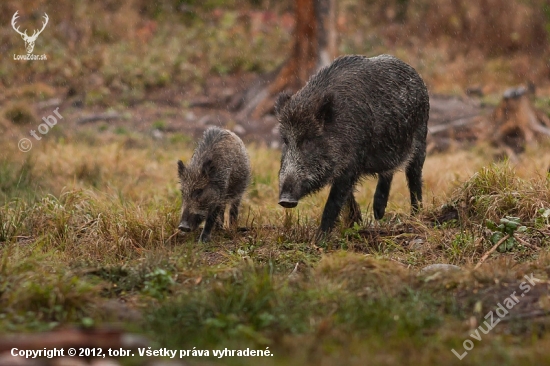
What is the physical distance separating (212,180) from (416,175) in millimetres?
2259

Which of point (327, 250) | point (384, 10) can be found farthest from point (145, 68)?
point (327, 250)

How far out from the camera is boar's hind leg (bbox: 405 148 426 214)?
27.0ft

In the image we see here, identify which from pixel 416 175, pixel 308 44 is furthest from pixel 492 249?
pixel 308 44

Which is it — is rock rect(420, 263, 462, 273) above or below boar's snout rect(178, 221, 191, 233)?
above

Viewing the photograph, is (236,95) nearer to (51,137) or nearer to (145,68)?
(145,68)

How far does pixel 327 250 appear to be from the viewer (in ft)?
22.2

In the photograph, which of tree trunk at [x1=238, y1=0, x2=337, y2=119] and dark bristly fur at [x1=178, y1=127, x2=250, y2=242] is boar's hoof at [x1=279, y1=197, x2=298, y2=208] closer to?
dark bristly fur at [x1=178, y1=127, x2=250, y2=242]

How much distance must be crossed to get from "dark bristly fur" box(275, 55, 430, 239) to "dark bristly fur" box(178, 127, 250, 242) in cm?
82

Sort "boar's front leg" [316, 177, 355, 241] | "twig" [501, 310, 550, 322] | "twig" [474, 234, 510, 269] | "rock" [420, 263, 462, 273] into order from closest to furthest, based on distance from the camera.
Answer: "twig" [501, 310, 550, 322] → "rock" [420, 263, 462, 273] → "twig" [474, 234, 510, 269] → "boar's front leg" [316, 177, 355, 241]

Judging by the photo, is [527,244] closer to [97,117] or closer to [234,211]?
[234,211]

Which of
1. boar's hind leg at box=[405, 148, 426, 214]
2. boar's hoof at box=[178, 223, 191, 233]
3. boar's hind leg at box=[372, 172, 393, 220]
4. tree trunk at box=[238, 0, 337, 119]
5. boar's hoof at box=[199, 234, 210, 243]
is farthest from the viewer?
tree trunk at box=[238, 0, 337, 119]

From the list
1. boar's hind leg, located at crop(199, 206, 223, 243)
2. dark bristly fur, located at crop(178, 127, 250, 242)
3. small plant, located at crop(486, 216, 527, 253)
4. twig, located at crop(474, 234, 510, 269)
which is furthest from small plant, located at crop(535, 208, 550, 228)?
boar's hind leg, located at crop(199, 206, 223, 243)

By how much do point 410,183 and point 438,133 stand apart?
576 cm

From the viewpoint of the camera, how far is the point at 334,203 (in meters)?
7.09
